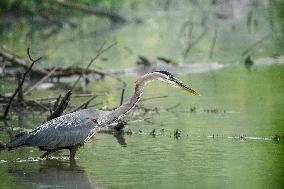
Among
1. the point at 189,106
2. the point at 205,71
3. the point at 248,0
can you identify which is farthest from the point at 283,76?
the point at 248,0

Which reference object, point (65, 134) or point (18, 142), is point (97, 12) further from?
point (18, 142)

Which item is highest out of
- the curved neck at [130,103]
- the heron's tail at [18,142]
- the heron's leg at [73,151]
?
the curved neck at [130,103]

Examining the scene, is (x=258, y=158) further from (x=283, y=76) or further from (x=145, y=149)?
(x=283, y=76)

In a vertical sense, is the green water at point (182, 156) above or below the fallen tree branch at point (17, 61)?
below

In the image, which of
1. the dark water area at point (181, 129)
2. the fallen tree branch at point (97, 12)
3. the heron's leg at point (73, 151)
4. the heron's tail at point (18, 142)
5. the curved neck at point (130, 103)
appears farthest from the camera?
the fallen tree branch at point (97, 12)

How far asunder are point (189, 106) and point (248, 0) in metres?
28.9

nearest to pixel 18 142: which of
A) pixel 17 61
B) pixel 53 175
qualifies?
pixel 53 175

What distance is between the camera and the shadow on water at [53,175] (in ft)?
31.0

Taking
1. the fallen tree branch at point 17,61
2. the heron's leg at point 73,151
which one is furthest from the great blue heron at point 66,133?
the fallen tree branch at point 17,61

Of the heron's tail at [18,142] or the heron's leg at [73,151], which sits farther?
the heron's leg at [73,151]

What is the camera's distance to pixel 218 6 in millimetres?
45656

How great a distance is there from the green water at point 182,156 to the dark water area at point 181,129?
0.4 inches

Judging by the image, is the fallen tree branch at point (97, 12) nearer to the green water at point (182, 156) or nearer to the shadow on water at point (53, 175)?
the green water at point (182, 156)

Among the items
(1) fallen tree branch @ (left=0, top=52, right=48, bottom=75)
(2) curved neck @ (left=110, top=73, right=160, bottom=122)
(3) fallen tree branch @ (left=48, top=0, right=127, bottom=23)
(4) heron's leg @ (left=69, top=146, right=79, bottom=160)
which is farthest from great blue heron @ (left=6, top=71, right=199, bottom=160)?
(3) fallen tree branch @ (left=48, top=0, right=127, bottom=23)
